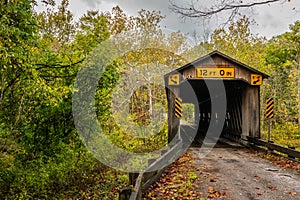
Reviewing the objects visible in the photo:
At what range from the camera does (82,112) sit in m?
7.86

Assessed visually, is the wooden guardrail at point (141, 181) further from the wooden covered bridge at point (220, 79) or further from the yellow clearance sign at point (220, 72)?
the yellow clearance sign at point (220, 72)

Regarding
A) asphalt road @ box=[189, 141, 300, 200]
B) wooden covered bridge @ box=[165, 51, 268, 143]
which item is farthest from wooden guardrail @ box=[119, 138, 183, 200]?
wooden covered bridge @ box=[165, 51, 268, 143]

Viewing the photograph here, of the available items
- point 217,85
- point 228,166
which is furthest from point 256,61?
point 228,166

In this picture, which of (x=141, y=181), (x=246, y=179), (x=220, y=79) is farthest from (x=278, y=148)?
(x=141, y=181)

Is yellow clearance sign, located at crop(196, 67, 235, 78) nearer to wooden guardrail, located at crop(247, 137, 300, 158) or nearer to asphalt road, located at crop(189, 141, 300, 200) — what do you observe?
wooden guardrail, located at crop(247, 137, 300, 158)

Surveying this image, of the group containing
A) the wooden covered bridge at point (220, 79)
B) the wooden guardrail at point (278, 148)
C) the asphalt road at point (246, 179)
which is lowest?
the asphalt road at point (246, 179)

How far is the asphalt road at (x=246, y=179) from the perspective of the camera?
16.9ft

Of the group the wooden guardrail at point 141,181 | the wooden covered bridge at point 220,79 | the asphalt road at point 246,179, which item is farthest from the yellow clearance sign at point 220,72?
the wooden guardrail at point 141,181

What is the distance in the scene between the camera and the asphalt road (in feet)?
16.9

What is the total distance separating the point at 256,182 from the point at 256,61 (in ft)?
75.4

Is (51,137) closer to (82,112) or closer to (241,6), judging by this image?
(82,112)

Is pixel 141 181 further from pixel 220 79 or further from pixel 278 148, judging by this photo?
pixel 220 79

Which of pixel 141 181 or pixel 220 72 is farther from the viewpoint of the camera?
pixel 220 72

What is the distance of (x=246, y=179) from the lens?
6301 millimetres
